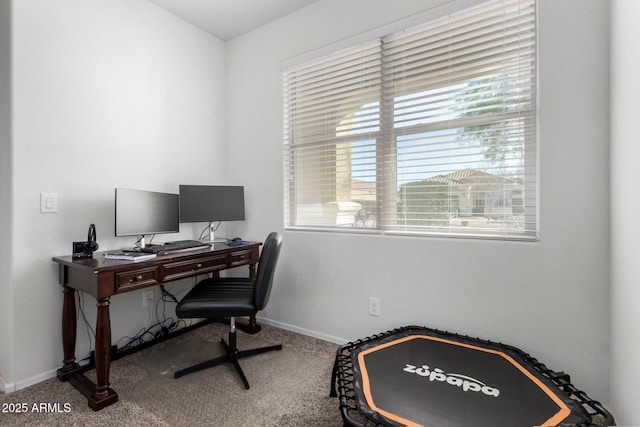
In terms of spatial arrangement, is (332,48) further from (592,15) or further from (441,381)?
(441,381)

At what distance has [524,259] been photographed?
69.0 inches

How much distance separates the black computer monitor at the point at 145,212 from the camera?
2049 mm

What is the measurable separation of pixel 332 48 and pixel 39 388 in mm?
3055

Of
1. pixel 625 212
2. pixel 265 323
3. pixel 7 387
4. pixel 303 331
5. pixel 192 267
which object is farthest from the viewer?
pixel 265 323

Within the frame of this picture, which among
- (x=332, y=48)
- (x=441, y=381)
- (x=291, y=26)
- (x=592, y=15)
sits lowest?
(x=441, y=381)

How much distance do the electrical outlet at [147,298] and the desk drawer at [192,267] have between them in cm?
68

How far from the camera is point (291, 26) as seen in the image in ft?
8.73

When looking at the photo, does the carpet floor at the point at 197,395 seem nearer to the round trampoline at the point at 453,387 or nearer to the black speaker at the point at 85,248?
the round trampoline at the point at 453,387

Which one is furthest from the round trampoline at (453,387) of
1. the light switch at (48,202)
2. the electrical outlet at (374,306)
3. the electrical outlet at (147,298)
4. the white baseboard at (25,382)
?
the light switch at (48,202)

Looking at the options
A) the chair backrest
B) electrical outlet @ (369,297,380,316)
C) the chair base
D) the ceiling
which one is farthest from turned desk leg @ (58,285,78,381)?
the ceiling

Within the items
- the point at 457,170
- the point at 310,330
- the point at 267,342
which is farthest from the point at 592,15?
the point at 267,342

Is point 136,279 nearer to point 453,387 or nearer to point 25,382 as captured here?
point 25,382

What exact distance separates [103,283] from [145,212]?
0.70m

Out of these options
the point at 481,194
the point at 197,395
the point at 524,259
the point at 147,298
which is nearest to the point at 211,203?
the point at 147,298
